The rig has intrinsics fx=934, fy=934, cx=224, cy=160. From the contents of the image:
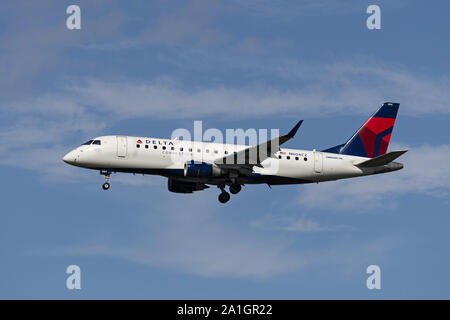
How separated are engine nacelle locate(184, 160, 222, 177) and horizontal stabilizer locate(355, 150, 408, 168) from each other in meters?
13.2

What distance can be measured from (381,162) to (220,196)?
543 inches

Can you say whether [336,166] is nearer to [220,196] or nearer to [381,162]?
[381,162]

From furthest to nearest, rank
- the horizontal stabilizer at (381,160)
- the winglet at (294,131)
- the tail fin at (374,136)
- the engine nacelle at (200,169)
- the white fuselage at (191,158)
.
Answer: the tail fin at (374,136), the horizontal stabilizer at (381,160), the engine nacelle at (200,169), the white fuselage at (191,158), the winglet at (294,131)

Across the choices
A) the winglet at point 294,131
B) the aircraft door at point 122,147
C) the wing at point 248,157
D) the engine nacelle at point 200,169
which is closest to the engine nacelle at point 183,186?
the engine nacelle at point 200,169

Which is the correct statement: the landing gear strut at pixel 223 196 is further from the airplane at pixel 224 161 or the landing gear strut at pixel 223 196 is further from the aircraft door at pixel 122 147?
the aircraft door at pixel 122 147

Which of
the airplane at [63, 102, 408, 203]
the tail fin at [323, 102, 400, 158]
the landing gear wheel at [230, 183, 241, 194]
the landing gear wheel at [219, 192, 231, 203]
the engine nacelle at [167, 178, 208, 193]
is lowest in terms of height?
the landing gear wheel at [219, 192, 231, 203]

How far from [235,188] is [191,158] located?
4.70 metres

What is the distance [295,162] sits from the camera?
7769 centimetres

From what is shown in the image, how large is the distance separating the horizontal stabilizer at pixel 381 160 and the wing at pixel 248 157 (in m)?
8.97

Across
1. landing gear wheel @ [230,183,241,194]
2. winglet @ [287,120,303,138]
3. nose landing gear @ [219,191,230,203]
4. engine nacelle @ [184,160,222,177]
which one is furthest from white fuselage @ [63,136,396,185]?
winglet @ [287,120,303,138]

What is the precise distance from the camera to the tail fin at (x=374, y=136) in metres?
81.6

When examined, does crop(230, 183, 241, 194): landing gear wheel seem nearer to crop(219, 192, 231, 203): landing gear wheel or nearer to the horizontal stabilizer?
crop(219, 192, 231, 203): landing gear wheel

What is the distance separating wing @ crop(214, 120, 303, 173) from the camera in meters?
72.6
